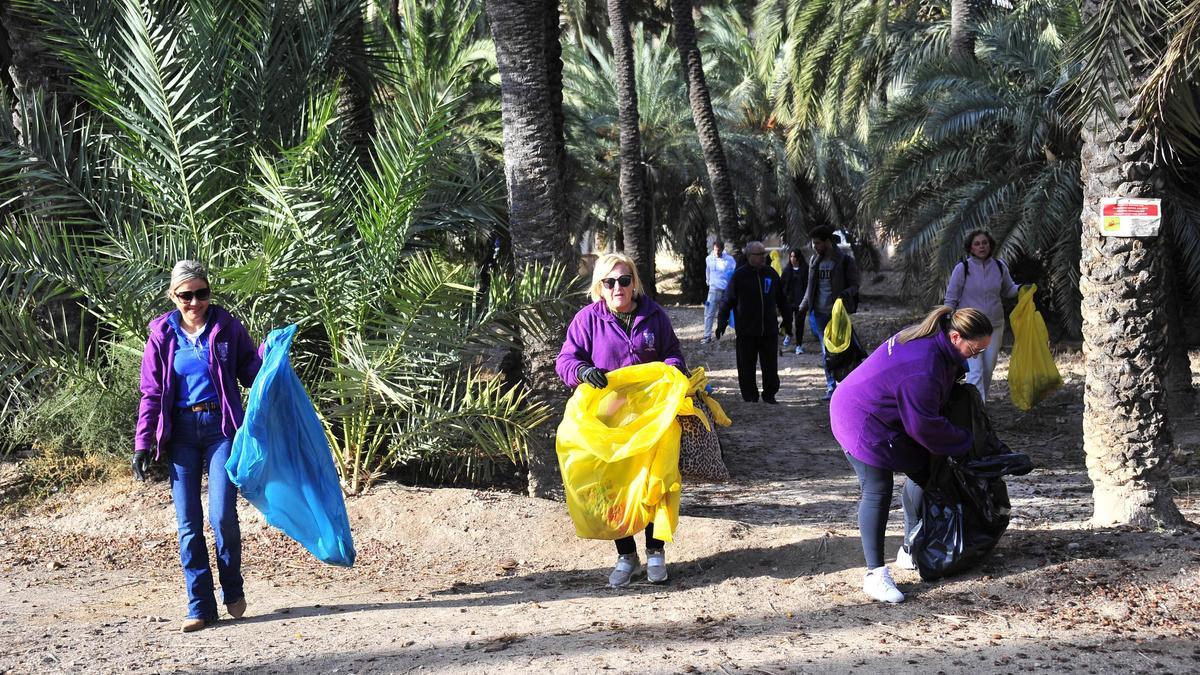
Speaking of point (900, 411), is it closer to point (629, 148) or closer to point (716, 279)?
point (629, 148)

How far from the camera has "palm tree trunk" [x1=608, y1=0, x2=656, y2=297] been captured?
1609cm

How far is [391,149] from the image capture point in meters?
7.79

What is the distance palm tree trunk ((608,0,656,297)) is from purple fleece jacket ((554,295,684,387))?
9.82 meters

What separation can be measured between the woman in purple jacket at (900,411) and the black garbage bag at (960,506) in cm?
10

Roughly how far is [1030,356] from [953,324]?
6340 millimetres

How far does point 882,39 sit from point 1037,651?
575 inches

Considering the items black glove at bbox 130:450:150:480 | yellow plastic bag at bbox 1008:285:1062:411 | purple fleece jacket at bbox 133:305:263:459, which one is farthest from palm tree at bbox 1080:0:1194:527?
yellow plastic bag at bbox 1008:285:1062:411

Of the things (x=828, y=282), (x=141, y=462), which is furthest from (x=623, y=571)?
(x=828, y=282)

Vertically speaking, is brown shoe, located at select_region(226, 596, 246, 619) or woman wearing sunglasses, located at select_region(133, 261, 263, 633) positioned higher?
woman wearing sunglasses, located at select_region(133, 261, 263, 633)

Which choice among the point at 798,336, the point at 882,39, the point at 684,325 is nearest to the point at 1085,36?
the point at 798,336

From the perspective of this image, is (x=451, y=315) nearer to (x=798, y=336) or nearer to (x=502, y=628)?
(x=502, y=628)

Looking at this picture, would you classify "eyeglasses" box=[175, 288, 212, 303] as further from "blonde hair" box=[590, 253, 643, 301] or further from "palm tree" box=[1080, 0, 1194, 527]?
"palm tree" box=[1080, 0, 1194, 527]

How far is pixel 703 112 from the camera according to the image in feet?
56.8

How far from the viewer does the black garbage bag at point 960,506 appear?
17.9 ft
